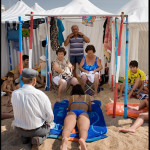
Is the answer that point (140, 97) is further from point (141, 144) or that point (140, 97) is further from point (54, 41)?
point (54, 41)

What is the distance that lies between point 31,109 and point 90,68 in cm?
313

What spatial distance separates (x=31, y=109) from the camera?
243 centimetres

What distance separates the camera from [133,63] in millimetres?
4637

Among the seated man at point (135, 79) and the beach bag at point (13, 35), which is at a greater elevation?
the beach bag at point (13, 35)

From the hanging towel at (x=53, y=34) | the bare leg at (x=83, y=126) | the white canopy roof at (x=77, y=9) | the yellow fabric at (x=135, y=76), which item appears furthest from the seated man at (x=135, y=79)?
the hanging towel at (x=53, y=34)

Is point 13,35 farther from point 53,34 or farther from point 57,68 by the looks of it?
point 57,68

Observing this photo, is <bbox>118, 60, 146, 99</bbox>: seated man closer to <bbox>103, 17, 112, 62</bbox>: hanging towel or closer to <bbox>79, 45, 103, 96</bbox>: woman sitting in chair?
<bbox>79, 45, 103, 96</bbox>: woman sitting in chair

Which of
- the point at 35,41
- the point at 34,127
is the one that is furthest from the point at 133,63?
the point at 35,41

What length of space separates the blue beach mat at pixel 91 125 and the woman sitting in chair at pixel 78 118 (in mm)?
194

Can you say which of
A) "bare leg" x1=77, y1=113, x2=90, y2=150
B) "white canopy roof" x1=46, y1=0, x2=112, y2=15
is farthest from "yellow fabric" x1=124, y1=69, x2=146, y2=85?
"bare leg" x1=77, y1=113, x2=90, y2=150

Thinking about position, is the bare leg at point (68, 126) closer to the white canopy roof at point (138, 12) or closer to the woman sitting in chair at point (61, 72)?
the woman sitting in chair at point (61, 72)

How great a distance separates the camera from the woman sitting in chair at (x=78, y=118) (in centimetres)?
262

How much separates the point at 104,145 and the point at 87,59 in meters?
3.10

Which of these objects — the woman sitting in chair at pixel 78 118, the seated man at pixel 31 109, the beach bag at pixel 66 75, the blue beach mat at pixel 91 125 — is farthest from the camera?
the beach bag at pixel 66 75
